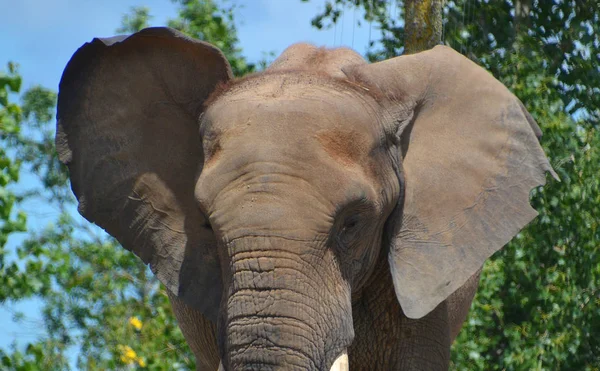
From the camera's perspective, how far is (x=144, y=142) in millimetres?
4840

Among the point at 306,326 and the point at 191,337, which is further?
the point at 191,337

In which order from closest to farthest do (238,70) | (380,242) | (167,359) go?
(380,242), (167,359), (238,70)

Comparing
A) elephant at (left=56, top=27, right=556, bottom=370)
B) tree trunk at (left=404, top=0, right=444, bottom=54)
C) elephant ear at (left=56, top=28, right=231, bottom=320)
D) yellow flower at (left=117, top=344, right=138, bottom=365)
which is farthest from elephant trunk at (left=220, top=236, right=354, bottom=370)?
yellow flower at (left=117, top=344, right=138, bottom=365)

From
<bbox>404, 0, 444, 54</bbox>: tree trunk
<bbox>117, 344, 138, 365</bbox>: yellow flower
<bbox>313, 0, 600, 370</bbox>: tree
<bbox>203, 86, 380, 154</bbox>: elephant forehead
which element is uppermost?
<bbox>203, 86, 380, 154</bbox>: elephant forehead

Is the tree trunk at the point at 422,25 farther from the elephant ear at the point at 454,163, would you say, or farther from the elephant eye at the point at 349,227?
the elephant eye at the point at 349,227

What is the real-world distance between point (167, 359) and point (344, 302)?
337 centimetres

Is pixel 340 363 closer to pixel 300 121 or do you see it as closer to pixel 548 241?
pixel 300 121

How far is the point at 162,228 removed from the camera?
4.78m

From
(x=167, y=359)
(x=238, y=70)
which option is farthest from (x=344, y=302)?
(x=238, y=70)

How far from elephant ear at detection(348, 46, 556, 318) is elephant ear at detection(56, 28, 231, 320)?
657 millimetres

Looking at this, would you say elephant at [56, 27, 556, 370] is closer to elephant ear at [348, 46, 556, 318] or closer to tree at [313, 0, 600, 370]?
elephant ear at [348, 46, 556, 318]

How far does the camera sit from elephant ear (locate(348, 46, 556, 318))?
4.50 meters

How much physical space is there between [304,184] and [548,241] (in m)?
3.65

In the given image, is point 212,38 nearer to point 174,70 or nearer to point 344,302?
point 174,70
